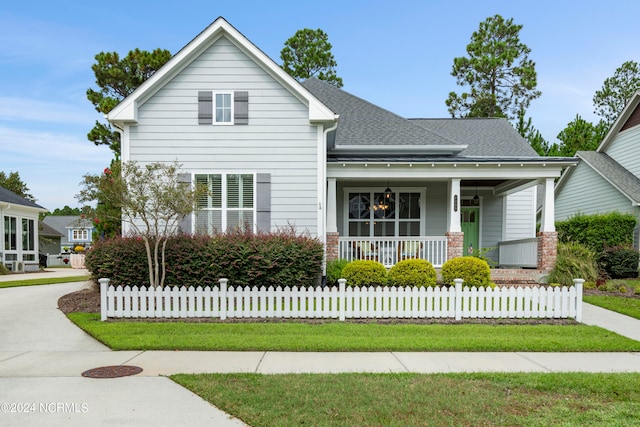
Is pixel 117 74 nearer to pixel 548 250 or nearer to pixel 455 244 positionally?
pixel 455 244

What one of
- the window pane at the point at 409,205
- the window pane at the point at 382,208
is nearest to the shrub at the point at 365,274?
the window pane at the point at 382,208

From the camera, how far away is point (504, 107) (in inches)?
1419

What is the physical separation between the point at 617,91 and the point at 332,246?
36837 millimetres

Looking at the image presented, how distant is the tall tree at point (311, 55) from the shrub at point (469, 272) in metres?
28.5

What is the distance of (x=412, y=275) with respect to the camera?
443 inches

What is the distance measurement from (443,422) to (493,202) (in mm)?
14585

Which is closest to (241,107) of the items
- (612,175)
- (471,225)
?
(471,225)

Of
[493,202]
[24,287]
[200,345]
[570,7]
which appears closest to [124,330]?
[200,345]

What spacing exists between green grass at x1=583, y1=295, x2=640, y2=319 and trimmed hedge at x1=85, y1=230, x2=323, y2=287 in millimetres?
7022

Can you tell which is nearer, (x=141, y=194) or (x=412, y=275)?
(x=141, y=194)

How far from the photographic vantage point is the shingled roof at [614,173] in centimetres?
1894

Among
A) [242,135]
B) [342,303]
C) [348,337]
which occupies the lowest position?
[348,337]

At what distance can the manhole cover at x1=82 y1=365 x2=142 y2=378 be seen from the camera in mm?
5621

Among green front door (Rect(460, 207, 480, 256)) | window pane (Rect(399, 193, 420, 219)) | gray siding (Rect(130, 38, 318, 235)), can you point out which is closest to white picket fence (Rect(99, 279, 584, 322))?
gray siding (Rect(130, 38, 318, 235))
